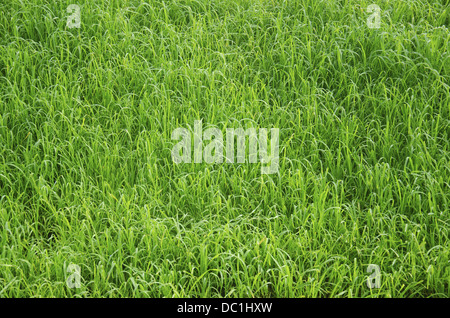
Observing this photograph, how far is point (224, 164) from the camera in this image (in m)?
4.07

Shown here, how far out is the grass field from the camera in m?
3.43

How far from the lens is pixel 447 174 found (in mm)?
4035

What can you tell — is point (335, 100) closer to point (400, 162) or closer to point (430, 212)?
point (400, 162)

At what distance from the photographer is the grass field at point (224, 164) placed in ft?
11.2

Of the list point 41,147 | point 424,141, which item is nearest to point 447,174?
point 424,141

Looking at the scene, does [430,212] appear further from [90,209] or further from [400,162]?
[90,209]

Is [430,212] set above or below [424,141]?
below

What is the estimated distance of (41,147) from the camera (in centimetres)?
434

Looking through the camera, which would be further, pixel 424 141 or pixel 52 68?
pixel 52 68

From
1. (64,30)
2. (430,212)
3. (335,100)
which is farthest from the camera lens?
(64,30)

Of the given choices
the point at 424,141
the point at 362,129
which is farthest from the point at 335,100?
the point at 424,141

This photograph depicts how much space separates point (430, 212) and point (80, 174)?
7.94 ft
